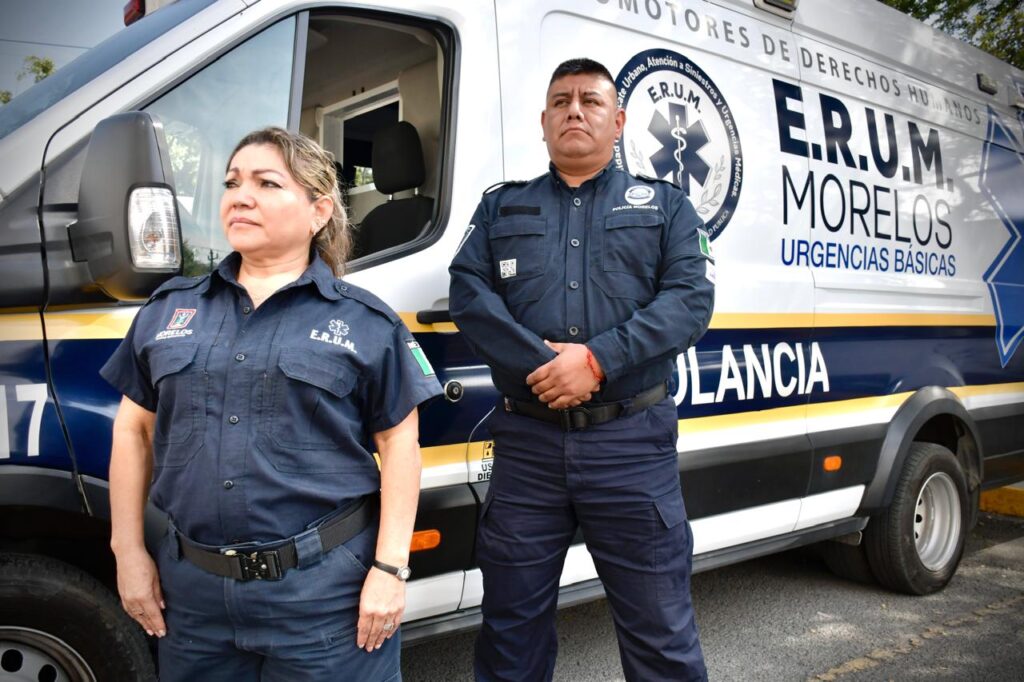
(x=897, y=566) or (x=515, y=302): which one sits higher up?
(x=515, y=302)

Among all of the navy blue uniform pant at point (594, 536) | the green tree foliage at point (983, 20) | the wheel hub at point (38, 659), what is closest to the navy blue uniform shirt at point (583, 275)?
the navy blue uniform pant at point (594, 536)

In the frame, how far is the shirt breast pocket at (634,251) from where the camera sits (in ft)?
7.08

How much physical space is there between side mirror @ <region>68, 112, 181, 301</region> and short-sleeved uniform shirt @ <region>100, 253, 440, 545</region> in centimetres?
13

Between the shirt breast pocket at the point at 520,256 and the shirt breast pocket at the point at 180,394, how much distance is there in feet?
3.02

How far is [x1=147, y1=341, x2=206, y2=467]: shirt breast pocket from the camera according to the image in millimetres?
1479

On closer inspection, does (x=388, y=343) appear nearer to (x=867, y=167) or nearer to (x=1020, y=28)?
(x=867, y=167)

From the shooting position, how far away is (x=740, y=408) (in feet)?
9.95

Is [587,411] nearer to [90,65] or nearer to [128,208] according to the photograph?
[128,208]

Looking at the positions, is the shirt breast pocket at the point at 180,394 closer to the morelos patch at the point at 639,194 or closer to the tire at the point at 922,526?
the morelos patch at the point at 639,194

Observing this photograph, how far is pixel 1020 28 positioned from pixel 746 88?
27.0ft

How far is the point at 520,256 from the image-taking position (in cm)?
221

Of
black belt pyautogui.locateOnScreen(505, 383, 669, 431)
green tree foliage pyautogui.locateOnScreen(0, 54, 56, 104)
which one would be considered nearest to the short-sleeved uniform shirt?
black belt pyautogui.locateOnScreen(505, 383, 669, 431)

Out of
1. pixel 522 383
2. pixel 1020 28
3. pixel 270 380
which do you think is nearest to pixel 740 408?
pixel 522 383

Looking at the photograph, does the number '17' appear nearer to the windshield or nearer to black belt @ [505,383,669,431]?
the windshield
